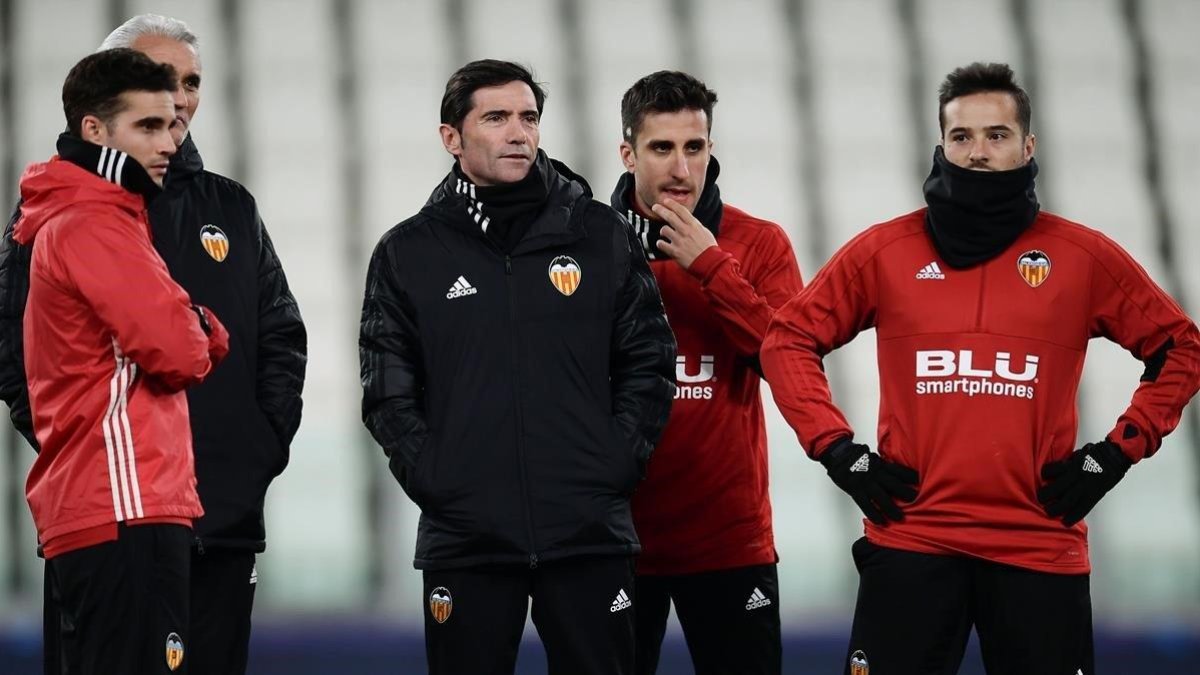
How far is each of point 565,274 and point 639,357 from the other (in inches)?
10.4

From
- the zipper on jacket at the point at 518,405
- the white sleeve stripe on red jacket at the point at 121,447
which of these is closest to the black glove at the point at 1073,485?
the zipper on jacket at the point at 518,405

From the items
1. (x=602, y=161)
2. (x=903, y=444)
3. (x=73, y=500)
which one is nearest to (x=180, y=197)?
(x=73, y=500)

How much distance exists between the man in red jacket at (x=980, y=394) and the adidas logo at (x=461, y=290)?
74 cm

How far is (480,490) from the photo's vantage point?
12.3 ft

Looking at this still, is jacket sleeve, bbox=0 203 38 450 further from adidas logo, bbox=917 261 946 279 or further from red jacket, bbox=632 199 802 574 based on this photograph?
adidas logo, bbox=917 261 946 279

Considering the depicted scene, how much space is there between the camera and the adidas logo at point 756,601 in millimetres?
4328

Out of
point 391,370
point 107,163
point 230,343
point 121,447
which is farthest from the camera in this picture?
point 230,343

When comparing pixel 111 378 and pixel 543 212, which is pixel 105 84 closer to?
pixel 111 378

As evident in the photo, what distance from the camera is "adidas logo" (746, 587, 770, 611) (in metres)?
4.33

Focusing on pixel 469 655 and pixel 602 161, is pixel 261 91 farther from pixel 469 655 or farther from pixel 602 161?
pixel 469 655

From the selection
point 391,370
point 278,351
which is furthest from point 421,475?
point 278,351

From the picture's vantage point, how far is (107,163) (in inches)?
138

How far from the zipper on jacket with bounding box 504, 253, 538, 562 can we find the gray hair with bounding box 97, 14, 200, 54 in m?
1.04

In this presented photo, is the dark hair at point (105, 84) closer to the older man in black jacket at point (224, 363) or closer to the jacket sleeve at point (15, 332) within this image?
the older man in black jacket at point (224, 363)
